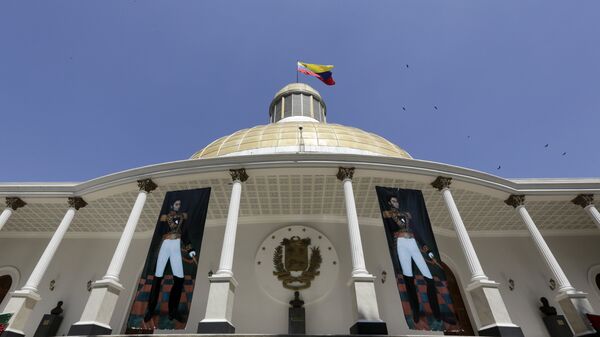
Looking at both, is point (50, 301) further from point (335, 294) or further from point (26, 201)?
point (335, 294)

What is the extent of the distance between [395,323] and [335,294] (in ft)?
8.96

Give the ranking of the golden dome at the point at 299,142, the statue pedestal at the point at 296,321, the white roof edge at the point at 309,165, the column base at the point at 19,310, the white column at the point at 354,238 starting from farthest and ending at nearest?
the golden dome at the point at 299,142, the statue pedestal at the point at 296,321, the white roof edge at the point at 309,165, the column base at the point at 19,310, the white column at the point at 354,238

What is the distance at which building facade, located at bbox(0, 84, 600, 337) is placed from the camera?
1210 cm

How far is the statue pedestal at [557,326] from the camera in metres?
13.6

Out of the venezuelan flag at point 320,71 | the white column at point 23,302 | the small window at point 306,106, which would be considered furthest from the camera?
the small window at point 306,106

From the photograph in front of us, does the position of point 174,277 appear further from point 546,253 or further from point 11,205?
point 546,253

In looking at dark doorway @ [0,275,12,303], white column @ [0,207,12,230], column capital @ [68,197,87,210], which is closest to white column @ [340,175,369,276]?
column capital @ [68,197,87,210]

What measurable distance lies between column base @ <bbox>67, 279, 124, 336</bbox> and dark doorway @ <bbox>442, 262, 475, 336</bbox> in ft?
42.8

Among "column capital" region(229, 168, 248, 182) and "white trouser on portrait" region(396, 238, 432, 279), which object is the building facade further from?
"white trouser on portrait" region(396, 238, 432, 279)

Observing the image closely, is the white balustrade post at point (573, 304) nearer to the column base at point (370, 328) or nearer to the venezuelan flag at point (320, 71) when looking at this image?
the column base at point (370, 328)

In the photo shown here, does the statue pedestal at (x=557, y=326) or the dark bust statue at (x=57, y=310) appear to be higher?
the dark bust statue at (x=57, y=310)

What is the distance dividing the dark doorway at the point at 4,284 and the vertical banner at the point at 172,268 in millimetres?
10350

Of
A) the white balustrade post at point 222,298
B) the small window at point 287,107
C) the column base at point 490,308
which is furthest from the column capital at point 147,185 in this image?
the small window at point 287,107

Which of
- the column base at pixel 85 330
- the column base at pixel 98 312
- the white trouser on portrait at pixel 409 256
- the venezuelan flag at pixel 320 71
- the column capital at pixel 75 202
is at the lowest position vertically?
the column base at pixel 85 330
